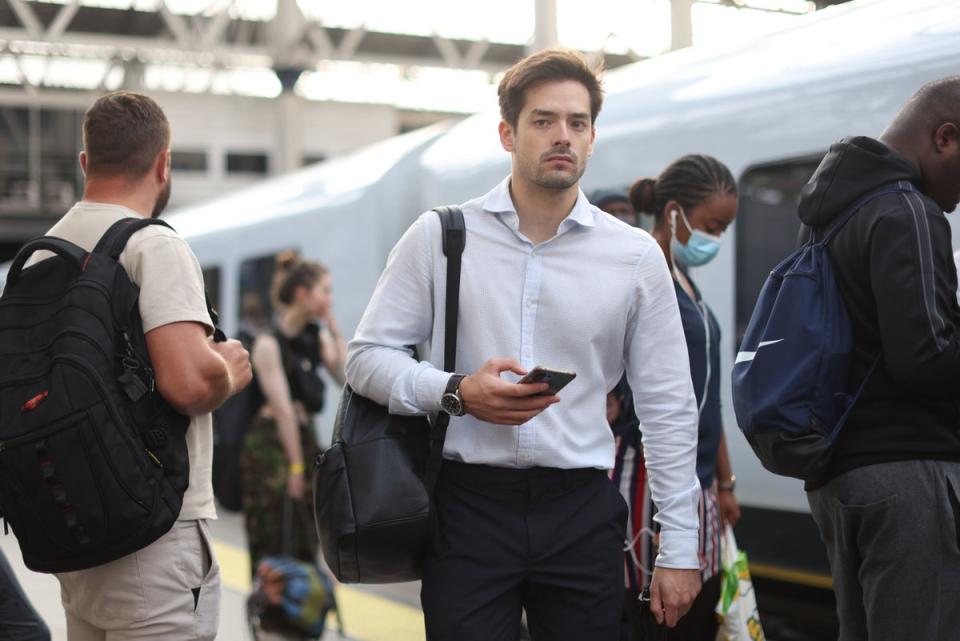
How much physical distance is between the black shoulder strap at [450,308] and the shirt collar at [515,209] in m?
0.08

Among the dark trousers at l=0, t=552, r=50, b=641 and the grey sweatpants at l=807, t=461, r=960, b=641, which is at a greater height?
the grey sweatpants at l=807, t=461, r=960, b=641

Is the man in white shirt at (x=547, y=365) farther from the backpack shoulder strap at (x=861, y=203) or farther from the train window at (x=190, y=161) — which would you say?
the train window at (x=190, y=161)

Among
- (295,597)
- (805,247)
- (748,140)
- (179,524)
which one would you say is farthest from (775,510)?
(179,524)

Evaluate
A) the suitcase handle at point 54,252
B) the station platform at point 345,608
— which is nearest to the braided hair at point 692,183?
the suitcase handle at point 54,252

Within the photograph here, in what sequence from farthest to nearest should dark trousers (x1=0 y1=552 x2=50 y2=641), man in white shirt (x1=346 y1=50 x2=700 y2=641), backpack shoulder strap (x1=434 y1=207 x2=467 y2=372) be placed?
dark trousers (x1=0 y1=552 x2=50 y2=641), backpack shoulder strap (x1=434 y1=207 x2=467 y2=372), man in white shirt (x1=346 y1=50 x2=700 y2=641)

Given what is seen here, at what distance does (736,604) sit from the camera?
3.09 metres

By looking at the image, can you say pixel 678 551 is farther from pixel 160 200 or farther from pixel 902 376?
pixel 160 200

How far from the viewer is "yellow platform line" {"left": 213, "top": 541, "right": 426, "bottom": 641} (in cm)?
534

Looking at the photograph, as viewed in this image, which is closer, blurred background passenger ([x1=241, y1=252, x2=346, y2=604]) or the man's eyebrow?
the man's eyebrow

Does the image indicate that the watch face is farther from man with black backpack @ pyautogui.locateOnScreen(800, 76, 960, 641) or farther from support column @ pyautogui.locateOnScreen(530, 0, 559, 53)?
support column @ pyautogui.locateOnScreen(530, 0, 559, 53)

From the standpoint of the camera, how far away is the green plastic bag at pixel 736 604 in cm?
307

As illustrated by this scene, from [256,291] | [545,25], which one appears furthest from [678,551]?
[256,291]

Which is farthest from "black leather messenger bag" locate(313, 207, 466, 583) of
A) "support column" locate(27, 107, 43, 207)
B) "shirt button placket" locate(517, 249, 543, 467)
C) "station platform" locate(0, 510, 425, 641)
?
"support column" locate(27, 107, 43, 207)

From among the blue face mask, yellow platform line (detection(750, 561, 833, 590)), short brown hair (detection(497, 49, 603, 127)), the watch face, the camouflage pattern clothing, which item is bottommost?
yellow platform line (detection(750, 561, 833, 590))
